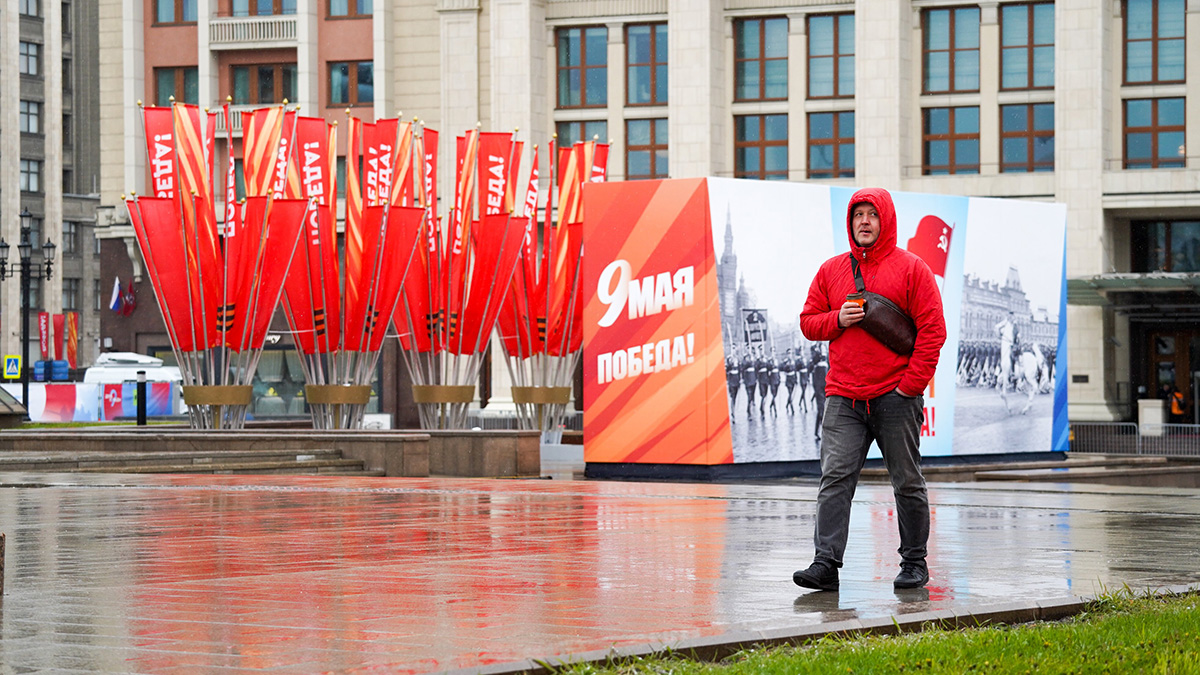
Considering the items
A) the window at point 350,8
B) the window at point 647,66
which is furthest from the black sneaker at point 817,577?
the window at point 350,8

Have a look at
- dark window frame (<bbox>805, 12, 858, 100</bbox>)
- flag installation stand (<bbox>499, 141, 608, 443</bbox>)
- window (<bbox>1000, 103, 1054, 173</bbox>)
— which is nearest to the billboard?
flag installation stand (<bbox>499, 141, 608, 443</bbox>)

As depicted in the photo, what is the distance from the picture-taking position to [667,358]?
977 inches

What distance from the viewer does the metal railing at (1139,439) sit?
39531mm

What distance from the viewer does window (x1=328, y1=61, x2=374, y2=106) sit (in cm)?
5919

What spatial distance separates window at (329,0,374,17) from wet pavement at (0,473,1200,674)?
148ft

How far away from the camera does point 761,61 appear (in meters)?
55.1

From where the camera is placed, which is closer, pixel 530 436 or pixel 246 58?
pixel 530 436

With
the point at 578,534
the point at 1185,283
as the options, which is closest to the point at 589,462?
the point at 578,534

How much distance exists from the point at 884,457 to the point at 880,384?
0.36 meters

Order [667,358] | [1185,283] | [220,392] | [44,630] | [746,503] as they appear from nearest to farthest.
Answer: [44,630], [746,503], [667,358], [220,392], [1185,283]

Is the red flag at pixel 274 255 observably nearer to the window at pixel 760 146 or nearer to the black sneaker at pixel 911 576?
the black sneaker at pixel 911 576

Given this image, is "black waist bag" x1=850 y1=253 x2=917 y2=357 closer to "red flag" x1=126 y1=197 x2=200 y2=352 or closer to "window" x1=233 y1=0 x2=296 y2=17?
"red flag" x1=126 y1=197 x2=200 y2=352

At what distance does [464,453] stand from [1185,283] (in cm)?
2753

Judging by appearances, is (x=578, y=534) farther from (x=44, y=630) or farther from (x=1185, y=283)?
(x=1185, y=283)
